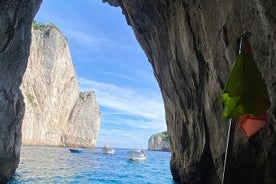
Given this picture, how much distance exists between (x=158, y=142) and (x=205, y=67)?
16258 centimetres

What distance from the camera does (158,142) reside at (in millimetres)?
173750

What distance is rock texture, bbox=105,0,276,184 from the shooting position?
8648 mm

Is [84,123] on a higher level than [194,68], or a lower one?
higher

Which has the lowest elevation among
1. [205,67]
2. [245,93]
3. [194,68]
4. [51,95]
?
[245,93]

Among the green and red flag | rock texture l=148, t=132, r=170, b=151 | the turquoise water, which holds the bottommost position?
the turquoise water

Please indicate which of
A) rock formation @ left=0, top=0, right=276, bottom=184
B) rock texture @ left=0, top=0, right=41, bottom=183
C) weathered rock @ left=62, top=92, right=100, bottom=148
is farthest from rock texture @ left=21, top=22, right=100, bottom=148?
rock formation @ left=0, top=0, right=276, bottom=184

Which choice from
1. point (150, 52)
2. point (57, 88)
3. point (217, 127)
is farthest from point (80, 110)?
point (217, 127)

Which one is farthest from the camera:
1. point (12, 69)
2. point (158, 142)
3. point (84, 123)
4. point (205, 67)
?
point (158, 142)

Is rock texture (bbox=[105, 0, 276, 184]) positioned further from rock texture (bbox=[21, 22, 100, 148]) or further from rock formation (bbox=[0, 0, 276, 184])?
rock texture (bbox=[21, 22, 100, 148])

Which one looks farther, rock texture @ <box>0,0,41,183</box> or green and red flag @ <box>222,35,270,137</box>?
rock texture @ <box>0,0,41,183</box>

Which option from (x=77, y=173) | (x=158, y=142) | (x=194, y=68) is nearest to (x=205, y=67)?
(x=194, y=68)

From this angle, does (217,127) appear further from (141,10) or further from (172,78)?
(141,10)

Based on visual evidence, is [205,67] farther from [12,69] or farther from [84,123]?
[84,123]

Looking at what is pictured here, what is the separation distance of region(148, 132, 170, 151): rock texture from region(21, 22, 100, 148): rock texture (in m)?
71.3
